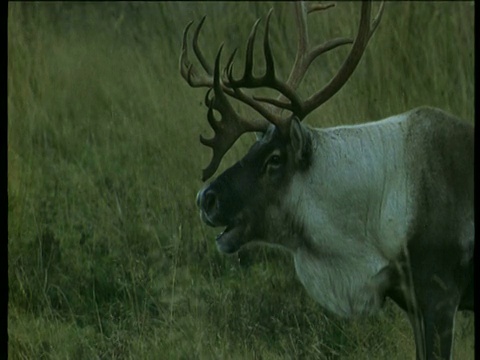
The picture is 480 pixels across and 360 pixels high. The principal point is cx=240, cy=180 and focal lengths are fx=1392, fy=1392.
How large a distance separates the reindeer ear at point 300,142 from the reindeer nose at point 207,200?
0.35 m

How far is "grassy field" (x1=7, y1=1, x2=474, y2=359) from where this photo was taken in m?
6.02

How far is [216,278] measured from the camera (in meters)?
6.69

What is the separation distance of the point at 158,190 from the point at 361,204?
2299 millimetres

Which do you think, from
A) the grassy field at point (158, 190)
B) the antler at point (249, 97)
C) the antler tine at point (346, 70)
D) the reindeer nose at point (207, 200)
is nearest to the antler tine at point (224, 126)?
the antler at point (249, 97)

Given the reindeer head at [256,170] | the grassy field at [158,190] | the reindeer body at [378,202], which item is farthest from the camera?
the grassy field at [158,190]

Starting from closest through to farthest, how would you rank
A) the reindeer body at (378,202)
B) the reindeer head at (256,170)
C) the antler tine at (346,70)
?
the reindeer body at (378,202) < the reindeer head at (256,170) < the antler tine at (346,70)

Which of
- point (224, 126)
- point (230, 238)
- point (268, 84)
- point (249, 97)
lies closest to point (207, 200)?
point (230, 238)

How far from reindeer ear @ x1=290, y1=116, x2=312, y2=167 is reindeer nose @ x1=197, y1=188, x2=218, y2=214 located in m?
0.35

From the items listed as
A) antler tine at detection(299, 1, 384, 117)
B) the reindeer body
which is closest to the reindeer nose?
the reindeer body

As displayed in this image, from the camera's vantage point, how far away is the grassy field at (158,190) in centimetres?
602

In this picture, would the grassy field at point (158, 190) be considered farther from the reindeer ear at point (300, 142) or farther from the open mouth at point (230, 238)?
the reindeer ear at point (300, 142)

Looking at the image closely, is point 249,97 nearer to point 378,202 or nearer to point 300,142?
point 300,142

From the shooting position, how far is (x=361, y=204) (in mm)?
5359

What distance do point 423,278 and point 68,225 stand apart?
2710mm
